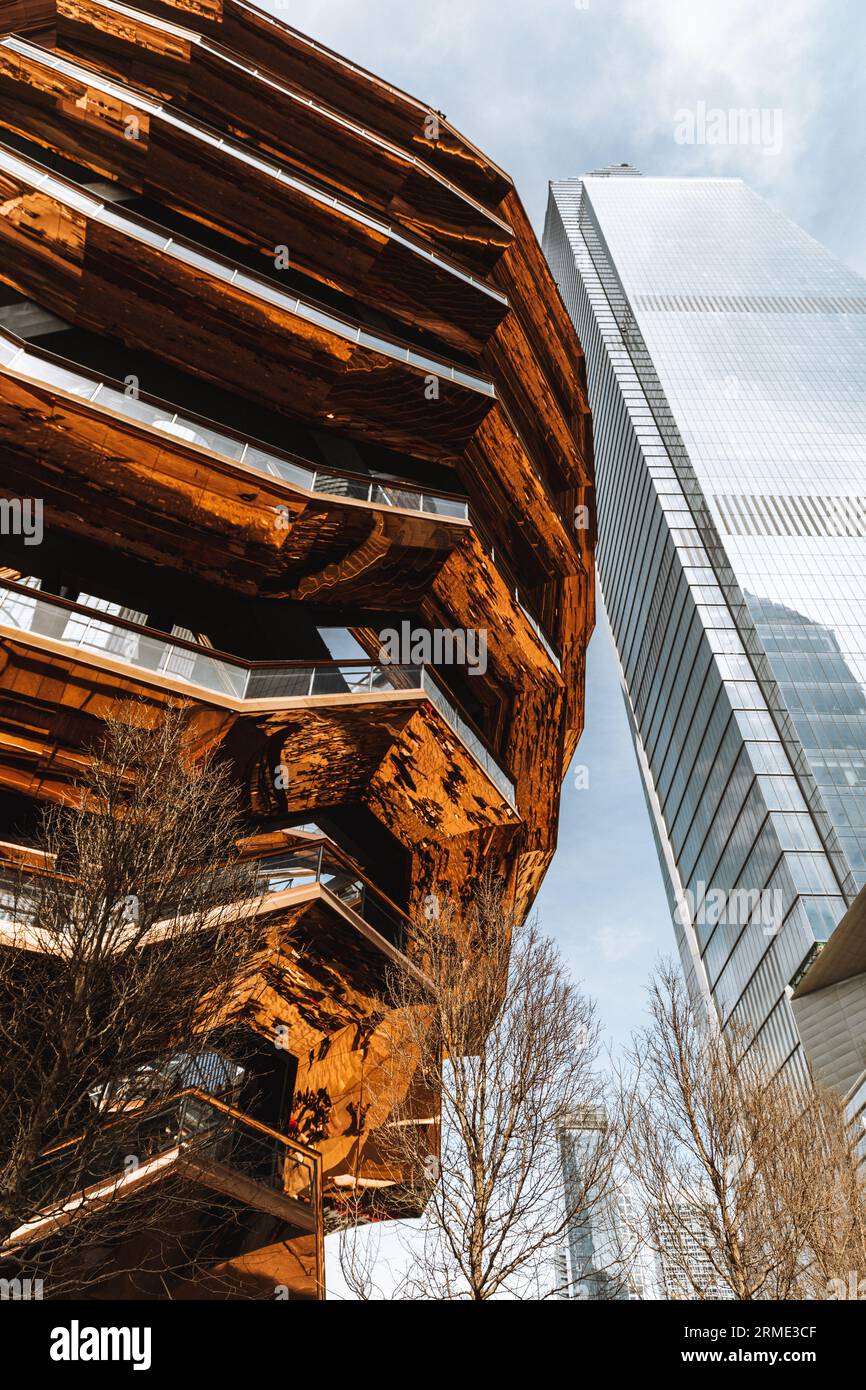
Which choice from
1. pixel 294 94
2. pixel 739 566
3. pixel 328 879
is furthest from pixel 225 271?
pixel 739 566

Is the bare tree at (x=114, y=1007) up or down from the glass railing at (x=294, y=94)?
down

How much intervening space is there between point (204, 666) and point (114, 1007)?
7038 millimetres

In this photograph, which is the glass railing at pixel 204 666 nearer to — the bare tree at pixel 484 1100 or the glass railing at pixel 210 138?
the bare tree at pixel 484 1100

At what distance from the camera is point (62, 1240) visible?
740 centimetres

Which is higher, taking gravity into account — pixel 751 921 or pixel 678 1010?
pixel 751 921

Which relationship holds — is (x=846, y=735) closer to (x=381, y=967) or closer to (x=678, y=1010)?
(x=678, y=1010)

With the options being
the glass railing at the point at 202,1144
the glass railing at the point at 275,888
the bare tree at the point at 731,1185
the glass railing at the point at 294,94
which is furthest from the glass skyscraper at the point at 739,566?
the glass railing at the point at 294,94

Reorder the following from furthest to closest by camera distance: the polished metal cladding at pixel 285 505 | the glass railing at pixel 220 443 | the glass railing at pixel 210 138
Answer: the glass railing at pixel 210 138, the glass railing at pixel 220 443, the polished metal cladding at pixel 285 505

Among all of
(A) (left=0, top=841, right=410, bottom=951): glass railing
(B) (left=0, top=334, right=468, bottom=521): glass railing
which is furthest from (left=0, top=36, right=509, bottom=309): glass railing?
(A) (left=0, top=841, right=410, bottom=951): glass railing

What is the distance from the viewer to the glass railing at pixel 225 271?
49.8 ft

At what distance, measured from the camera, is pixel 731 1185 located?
11898 mm

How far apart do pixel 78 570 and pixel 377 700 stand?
7763 mm

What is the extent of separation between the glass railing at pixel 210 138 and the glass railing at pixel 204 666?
12.4 m

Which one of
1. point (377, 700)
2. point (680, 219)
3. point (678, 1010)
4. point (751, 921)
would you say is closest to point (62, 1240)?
point (377, 700)
